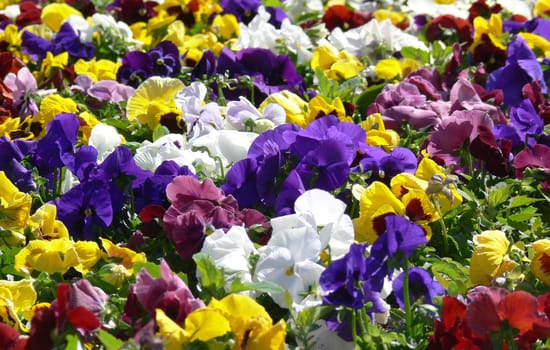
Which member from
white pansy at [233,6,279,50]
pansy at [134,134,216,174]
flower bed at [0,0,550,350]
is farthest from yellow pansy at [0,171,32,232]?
white pansy at [233,6,279,50]

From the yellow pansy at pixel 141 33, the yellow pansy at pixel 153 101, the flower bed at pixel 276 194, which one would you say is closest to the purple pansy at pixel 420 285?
the flower bed at pixel 276 194

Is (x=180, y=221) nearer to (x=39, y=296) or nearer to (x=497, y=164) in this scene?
(x=39, y=296)

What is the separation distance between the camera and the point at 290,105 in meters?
3.41

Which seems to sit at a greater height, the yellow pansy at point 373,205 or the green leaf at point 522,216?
the yellow pansy at point 373,205

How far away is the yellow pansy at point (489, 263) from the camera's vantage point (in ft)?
7.87

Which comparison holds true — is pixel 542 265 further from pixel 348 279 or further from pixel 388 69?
pixel 388 69

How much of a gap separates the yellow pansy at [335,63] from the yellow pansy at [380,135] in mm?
780

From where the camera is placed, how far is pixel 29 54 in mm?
4398

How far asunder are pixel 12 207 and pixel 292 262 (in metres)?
0.73

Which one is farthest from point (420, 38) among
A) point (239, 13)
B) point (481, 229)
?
point (481, 229)

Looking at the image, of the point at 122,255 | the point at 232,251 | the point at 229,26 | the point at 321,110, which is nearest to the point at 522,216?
the point at 321,110

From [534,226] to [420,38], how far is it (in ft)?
7.48

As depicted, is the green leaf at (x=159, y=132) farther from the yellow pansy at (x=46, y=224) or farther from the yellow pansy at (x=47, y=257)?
the yellow pansy at (x=47, y=257)

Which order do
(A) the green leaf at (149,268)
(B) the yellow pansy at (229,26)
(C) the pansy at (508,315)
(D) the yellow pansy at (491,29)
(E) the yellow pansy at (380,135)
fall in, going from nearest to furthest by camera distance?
(C) the pansy at (508,315) < (A) the green leaf at (149,268) < (E) the yellow pansy at (380,135) < (D) the yellow pansy at (491,29) < (B) the yellow pansy at (229,26)
